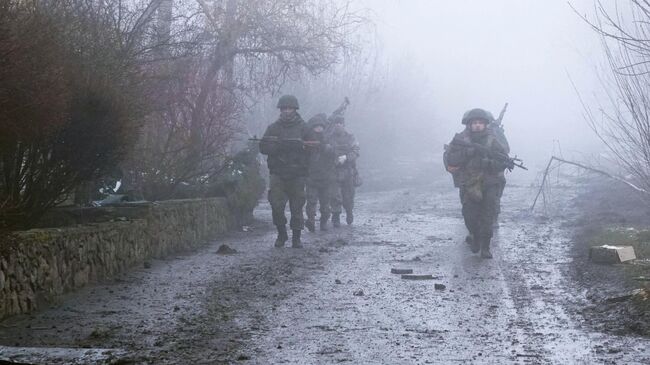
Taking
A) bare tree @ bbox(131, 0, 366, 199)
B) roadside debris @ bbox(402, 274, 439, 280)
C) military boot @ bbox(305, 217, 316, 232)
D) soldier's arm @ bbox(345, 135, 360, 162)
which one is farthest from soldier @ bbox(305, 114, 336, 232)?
roadside debris @ bbox(402, 274, 439, 280)

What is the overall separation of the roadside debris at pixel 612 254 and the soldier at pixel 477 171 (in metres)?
1.78

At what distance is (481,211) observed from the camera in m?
13.1

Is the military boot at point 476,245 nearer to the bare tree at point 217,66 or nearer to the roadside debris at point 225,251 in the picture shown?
the roadside debris at point 225,251

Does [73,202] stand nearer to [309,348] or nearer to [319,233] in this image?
[319,233]

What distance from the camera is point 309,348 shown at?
660cm

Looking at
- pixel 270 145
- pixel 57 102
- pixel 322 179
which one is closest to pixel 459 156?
pixel 270 145

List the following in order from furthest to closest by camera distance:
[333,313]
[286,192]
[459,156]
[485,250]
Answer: [286,192]
[459,156]
[485,250]
[333,313]

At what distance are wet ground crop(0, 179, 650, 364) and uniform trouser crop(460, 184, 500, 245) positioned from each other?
371 mm

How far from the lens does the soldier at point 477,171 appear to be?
13000 mm

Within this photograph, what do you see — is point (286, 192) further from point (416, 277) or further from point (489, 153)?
point (416, 277)

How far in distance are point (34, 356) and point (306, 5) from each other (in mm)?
15171

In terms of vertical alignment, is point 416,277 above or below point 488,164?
below

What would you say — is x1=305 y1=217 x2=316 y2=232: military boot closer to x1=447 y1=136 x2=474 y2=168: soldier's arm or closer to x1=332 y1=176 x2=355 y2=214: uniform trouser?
x1=332 y1=176 x2=355 y2=214: uniform trouser

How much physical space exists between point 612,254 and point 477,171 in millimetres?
2554
